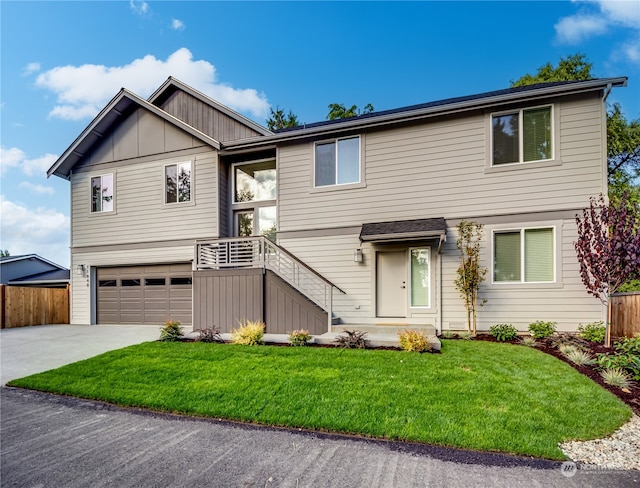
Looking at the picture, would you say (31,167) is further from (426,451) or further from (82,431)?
(426,451)

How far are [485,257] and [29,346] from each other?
12277mm

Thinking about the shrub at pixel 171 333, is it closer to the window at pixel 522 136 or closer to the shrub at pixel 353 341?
the shrub at pixel 353 341

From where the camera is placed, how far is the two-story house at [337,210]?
337 inches

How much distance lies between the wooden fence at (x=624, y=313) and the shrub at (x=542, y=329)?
1.31 metres

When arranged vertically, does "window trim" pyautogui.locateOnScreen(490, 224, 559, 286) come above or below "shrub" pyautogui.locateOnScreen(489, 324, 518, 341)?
above

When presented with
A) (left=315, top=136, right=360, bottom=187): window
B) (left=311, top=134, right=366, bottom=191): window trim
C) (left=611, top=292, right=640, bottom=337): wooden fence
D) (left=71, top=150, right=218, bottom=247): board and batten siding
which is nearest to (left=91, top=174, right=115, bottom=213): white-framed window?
(left=71, top=150, right=218, bottom=247): board and batten siding

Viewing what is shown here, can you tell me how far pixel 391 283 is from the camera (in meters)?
9.85

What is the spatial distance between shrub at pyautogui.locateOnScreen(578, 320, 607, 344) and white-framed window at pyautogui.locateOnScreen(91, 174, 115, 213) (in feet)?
50.4

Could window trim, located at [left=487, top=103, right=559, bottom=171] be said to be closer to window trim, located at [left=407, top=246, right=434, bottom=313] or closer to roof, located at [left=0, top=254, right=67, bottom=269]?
window trim, located at [left=407, top=246, right=434, bottom=313]

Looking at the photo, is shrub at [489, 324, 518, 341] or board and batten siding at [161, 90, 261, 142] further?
board and batten siding at [161, 90, 261, 142]

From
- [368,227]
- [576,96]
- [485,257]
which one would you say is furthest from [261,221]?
[576,96]

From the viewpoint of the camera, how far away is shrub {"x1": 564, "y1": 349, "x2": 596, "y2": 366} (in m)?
6.16

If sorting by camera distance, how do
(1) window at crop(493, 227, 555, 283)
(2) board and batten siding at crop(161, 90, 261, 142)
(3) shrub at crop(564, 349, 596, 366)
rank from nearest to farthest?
(3) shrub at crop(564, 349, 596, 366) → (1) window at crop(493, 227, 555, 283) → (2) board and batten siding at crop(161, 90, 261, 142)

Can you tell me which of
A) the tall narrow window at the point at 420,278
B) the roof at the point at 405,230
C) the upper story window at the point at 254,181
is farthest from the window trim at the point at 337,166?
the tall narrow window at the point at 420,278
